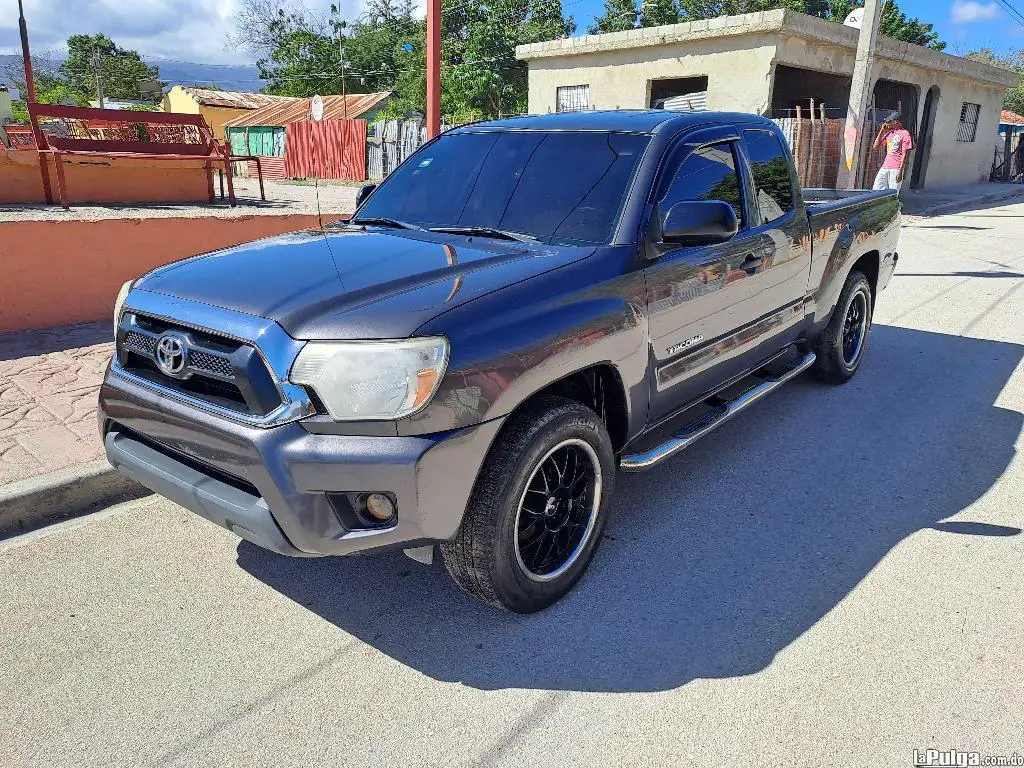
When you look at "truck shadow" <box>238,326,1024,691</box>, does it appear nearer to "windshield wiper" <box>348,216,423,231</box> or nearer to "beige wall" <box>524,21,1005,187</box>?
"windshield wiper" <box>348,216,423,231</box>

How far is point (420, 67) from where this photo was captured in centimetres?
4303

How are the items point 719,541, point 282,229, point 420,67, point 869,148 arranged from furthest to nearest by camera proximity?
point 420,67 < point 869,148 < point 282,229 < point 719,541

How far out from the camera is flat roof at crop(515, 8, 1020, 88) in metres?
15.4

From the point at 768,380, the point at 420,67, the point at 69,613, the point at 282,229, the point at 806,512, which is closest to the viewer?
the point at 69,613

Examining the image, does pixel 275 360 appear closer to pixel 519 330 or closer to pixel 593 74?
pixel 519 330

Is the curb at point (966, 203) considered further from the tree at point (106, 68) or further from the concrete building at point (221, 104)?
the tree at point (106, 68)

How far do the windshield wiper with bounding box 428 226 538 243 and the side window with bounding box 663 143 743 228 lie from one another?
67cm

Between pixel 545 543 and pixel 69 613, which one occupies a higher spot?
pixel 545 543

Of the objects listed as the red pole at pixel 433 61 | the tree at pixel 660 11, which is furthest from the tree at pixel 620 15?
the red pole at pixel 433 61

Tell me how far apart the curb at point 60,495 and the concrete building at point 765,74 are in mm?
15110

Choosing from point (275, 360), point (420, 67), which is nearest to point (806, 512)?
point (275, 360)

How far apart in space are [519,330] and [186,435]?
1.19 meters

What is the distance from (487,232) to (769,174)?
1.96 meters

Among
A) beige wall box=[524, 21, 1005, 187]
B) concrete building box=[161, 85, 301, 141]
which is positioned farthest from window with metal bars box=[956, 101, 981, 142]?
concrete building box=[161, 85, 301, 141]
